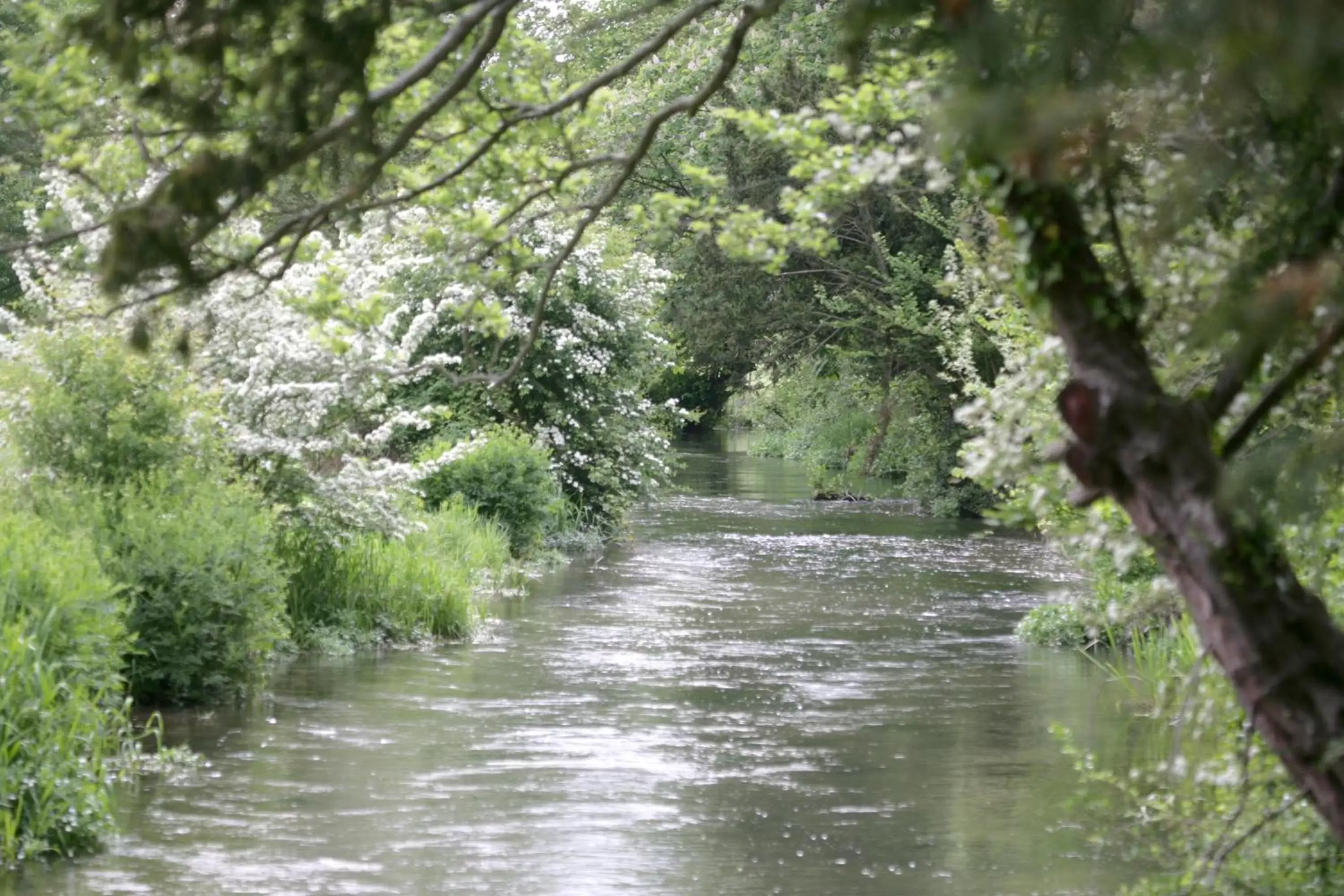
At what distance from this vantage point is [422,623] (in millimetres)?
15695

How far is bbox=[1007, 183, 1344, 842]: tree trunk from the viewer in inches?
166

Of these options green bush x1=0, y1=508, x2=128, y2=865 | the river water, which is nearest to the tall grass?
the river water

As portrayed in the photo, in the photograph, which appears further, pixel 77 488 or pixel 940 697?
pixel 940 697

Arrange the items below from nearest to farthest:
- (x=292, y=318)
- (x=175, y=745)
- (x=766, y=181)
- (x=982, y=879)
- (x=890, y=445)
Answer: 1. (x=982, y=879)
2. (x=175, y=745)
3. (x=292, y=318)
4. (x=766, y=181)
5. (x=890, y=445)

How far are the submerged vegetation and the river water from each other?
25.2 inches

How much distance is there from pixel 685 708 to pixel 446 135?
7.34 m

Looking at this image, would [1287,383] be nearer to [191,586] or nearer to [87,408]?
[191,586]

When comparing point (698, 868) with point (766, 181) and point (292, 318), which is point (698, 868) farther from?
point (766, 181)

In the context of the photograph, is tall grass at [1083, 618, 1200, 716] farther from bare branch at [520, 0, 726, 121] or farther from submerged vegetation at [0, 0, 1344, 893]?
bare branch at [520, 0, 726, 121]

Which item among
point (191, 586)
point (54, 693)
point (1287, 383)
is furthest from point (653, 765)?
point (1287, 383)

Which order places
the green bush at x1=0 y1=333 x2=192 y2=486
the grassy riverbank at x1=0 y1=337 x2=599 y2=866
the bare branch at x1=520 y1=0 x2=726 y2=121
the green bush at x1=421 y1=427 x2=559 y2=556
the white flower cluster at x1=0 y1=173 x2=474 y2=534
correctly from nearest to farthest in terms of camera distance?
the bare branch at x1=520 y1=0 x2=726 y2=121 → the grassy riverbank at x1=0 y1=337 x2=599 y2=866 → the green bush at x1=0 y1=333 x2=192 y2=486 → the white flower cluster at x1=0 y1=173 x2=474 y2=534 → the green bush at x1=421 y1=427 x2=559 y2=556

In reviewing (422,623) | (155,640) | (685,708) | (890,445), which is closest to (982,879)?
(685,708)

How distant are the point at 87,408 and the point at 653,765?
4.74m

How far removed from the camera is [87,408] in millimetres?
12344
